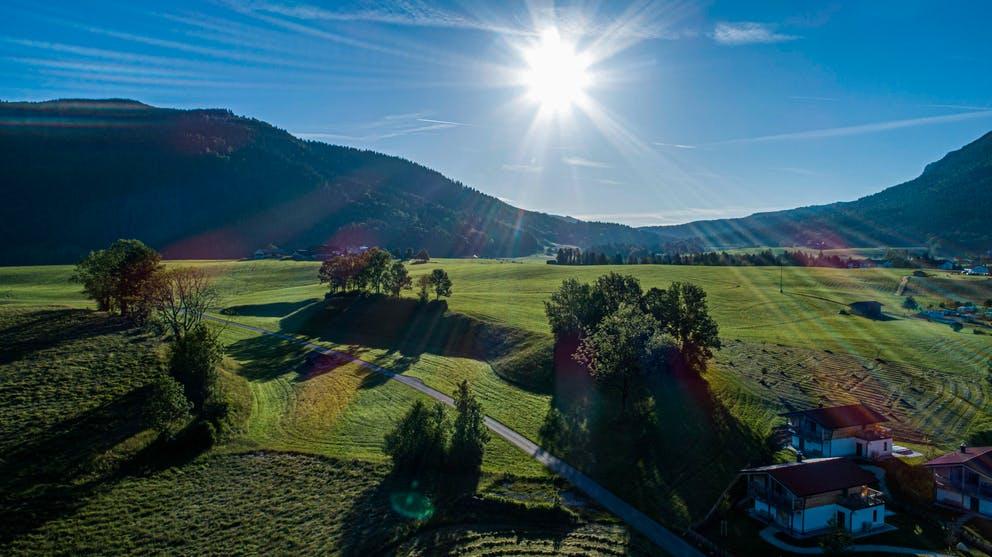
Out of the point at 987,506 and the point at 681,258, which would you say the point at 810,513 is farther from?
the point at 681,258

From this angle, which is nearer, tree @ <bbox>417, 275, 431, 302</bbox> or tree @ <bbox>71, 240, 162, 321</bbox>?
tree @ <bbox>71, 240, 162, 321</bbox>

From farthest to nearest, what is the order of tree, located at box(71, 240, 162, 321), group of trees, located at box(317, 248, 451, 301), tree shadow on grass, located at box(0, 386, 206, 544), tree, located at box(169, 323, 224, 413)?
1. group of trees, located at box(317, 248, 451, 301)
2. tree, located at box(71, 240, 162, 321)
3. tree, located at box(169, 323, 224, 413)
4. tree shadow on grass, located at box(0, 386, 206, 544)

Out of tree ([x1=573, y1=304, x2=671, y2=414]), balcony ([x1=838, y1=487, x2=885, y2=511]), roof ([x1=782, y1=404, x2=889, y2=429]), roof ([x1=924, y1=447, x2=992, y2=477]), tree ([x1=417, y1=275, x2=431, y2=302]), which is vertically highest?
tree ([x1=417, y1=275, x2=431, y2=302])

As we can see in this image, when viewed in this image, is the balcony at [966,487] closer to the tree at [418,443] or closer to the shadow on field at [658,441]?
the shadow on field at [658,441]

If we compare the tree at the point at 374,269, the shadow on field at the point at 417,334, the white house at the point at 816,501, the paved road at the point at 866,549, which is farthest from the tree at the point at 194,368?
the tree at the point at 374,269

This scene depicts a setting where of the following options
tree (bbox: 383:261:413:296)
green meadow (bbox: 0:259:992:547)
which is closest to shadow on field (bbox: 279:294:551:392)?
green meadow (bbox: 0:259:992:547)

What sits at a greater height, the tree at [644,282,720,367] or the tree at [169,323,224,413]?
the tree at [644,282,720,367]

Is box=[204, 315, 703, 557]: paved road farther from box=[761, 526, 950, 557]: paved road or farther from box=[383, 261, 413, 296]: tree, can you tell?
box=[383, 261, 413, 296]: tree
